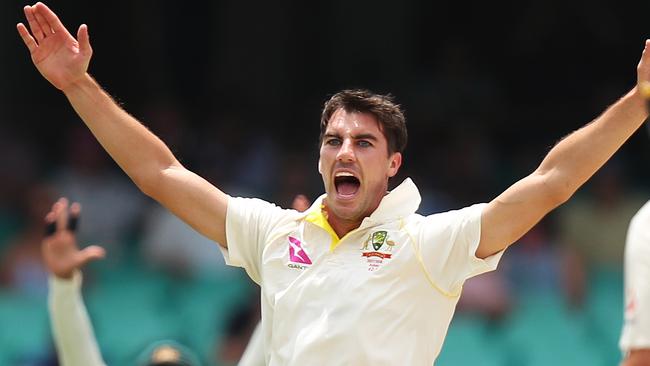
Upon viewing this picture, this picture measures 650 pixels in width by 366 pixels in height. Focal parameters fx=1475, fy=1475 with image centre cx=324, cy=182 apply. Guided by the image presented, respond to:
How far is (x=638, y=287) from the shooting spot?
556cm

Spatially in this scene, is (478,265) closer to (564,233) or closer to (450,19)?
(564,233)

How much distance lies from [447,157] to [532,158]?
2.67ft

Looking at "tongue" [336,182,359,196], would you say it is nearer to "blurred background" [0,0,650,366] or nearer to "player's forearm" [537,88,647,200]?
"player's forearm" [537,88,647,200]

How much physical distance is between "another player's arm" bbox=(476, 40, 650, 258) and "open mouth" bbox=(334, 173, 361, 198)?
57 cm

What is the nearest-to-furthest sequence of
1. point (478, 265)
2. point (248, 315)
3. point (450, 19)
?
point (478, 265) → point (248, 315) → point (450, 19)

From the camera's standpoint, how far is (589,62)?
1281 centimetres

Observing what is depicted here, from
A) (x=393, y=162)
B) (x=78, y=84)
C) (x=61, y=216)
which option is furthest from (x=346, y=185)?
(x=61, y=216)

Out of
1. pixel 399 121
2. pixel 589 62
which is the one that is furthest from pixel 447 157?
pixel 399 121

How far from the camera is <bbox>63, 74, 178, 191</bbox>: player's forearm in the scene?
5625 millimetres

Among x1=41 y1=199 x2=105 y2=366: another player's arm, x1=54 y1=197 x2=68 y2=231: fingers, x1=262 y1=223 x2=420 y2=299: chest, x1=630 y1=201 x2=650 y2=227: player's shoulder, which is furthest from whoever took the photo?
x1=54 y1=197 x2=68 y2=231: fingers

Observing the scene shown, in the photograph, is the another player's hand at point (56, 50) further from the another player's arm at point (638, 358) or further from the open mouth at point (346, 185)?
the another player's arm at point (638, 358)

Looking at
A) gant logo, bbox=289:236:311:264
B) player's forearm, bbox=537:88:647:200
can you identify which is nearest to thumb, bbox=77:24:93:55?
gant logo, bbox=289:236:311:264

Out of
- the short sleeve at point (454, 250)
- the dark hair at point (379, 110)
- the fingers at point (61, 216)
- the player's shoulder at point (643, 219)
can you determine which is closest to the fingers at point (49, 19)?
the dark hair at point (379, 110)

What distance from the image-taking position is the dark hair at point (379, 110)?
5.62 meters
